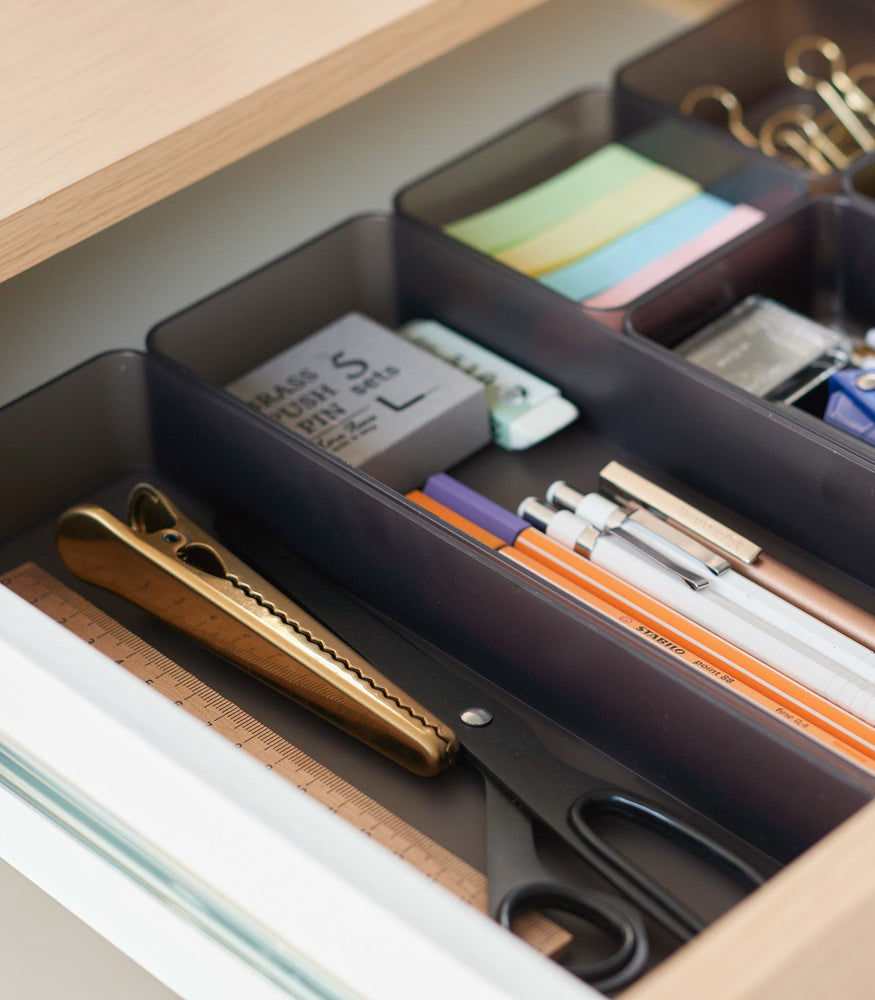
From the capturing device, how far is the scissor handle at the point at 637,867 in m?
0.61

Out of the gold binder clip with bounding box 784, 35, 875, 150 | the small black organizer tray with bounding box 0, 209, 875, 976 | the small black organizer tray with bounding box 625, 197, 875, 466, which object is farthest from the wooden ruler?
the gold binder clip with bounding box 784, 35, 875, 150

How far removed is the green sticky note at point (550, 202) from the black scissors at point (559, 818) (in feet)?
1.11

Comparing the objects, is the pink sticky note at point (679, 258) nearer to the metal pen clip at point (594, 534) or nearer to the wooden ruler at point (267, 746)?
the metal pen clip at point (594, 534)

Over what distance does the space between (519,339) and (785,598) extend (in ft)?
0.82

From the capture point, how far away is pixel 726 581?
755 millimetres

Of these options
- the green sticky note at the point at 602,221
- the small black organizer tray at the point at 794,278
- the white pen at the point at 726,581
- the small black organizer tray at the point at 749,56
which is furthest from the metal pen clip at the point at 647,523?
the small black organizer tray at the point at 749,56

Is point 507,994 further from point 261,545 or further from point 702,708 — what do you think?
point 261,545

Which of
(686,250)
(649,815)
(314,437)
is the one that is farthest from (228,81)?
(649,815)

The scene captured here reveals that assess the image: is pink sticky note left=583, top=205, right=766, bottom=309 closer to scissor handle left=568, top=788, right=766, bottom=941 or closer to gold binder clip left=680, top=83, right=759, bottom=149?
gold binder clip left=680, top=83, right=759, bottom=149

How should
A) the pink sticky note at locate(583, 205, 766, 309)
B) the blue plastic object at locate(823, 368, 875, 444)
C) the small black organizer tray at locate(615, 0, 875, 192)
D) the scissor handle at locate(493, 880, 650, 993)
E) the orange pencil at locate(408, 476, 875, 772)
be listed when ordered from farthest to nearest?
the small black organizer tray at locate(615, 0, 875, 192) → the pink sticky note at locate(583, 205, 766, 309) → the blue plastic object at locate(823, 368, 875, 444) → the orange pencil at locate(408, 476, 875, 772) → the scissor handle at locate(493, 880, 650, 993)

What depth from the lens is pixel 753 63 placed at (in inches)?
45.4

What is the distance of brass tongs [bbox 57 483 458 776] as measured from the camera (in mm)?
696

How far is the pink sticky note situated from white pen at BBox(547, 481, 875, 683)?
0.17m

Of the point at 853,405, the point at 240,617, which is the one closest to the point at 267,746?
the point at 240,617
